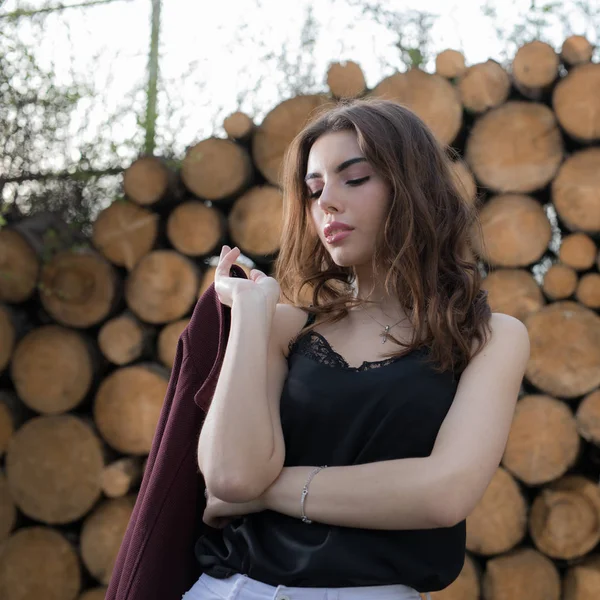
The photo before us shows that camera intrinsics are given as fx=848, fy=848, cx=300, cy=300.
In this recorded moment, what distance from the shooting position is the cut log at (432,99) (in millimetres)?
2676

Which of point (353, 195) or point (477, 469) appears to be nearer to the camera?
point (477, 469)

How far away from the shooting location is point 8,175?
328cm

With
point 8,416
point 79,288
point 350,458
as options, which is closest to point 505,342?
point 350,458

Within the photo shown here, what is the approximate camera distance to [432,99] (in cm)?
269

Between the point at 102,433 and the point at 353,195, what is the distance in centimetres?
A: 179

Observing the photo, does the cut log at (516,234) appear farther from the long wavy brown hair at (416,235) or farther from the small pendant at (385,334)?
the small pendant at (385,334)

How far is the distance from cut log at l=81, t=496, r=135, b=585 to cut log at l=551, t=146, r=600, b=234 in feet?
5.65

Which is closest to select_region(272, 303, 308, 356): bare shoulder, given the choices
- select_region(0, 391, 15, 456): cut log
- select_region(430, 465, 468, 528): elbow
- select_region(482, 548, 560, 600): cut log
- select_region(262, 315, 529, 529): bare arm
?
select_region(262, 315, 529, 529): bare arm

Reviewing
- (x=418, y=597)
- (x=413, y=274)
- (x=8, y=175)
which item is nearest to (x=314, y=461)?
(x=418, y=597)

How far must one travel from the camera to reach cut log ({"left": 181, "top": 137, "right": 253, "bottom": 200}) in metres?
2.84

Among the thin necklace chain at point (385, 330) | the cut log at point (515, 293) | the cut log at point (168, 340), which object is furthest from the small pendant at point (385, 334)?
the cut log at point (168, 340)

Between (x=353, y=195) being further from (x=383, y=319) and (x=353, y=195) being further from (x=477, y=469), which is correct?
(x=477, y=469)

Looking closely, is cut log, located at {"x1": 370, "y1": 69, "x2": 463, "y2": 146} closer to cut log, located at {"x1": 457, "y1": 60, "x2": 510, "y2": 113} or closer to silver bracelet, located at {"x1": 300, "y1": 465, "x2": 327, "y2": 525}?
cut log, located at {"x1": 457, "y1": 60, "x2": 510, "y2": 113}

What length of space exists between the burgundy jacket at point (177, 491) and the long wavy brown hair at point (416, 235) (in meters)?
0.19
